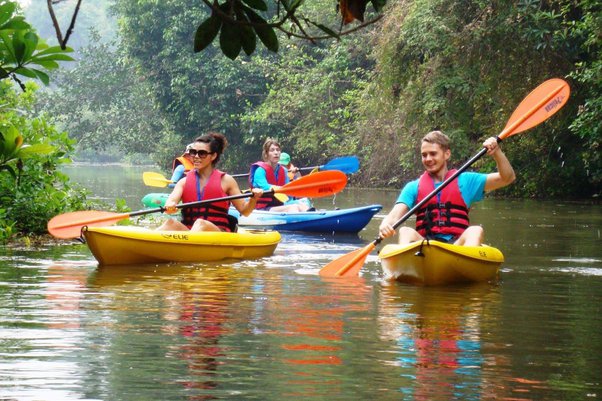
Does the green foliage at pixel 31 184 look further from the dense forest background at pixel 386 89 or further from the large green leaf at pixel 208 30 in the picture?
the large green leaf at pixel 208 30

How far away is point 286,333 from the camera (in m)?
5.86

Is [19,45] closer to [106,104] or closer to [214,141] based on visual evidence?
[214,141]

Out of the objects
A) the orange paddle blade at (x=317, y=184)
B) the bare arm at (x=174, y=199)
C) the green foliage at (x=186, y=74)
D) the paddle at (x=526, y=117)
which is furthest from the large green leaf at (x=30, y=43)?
the green foliage at (x=186, y=74)

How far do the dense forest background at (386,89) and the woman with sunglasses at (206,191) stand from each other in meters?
5.33

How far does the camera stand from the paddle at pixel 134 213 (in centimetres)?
918

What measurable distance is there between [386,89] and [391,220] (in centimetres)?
1263

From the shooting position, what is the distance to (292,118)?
104 ft

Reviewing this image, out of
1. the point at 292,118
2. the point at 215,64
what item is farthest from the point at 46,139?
the point at 215,64

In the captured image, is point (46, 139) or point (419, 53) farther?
point (419, 53)

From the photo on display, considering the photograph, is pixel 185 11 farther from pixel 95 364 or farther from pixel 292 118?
pixel 95 364

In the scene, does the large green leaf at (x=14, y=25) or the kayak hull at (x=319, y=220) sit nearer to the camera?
the large green leaf at (x=14, y=25)

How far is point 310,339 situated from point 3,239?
541 centimetres

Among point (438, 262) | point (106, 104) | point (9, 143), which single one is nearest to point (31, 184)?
point (438, 262)

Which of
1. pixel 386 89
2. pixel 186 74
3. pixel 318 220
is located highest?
pixel 186 74
